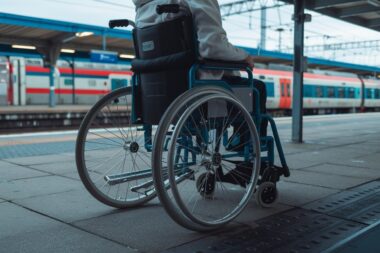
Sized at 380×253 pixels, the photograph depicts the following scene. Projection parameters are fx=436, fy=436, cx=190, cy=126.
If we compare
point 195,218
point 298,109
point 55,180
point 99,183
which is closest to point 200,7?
point 195,218

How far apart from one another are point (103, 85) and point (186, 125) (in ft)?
93.2

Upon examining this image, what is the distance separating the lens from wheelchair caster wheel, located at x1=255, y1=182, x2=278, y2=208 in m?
3.65

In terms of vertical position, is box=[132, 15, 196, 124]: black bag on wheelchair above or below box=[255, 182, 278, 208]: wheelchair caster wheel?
above

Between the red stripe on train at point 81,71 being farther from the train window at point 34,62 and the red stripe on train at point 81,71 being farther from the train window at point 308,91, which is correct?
the train window at point 308,91

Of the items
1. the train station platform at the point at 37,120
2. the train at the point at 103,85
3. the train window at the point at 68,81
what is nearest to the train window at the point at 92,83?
the train at the point at 103,85

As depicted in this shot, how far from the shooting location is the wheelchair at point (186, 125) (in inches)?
112

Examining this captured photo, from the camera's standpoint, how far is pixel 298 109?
8.59m

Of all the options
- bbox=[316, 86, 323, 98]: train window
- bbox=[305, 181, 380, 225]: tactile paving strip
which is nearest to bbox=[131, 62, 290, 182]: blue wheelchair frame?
bbox=[305, 181, 380, 225]: tactile paving strip

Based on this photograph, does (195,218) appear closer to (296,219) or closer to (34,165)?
(296,219)

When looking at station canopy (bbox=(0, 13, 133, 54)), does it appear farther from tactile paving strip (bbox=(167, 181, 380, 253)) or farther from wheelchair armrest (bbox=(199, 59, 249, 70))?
tactile paving strip (bbox=(167, 181, 380, 253))

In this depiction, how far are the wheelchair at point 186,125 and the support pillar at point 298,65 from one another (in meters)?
4.93

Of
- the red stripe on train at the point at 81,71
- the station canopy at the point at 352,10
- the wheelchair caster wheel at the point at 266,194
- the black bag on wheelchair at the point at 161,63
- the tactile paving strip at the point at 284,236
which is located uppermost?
the red stripe on train at the point at 81,71

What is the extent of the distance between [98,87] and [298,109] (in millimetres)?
23925

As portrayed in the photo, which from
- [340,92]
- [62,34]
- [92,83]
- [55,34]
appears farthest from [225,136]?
[340,92]
